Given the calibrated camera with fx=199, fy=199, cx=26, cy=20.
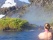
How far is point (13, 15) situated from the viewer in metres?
4.51

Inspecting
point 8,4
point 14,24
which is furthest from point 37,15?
point 8,4

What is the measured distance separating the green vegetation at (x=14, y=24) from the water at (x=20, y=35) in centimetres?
12

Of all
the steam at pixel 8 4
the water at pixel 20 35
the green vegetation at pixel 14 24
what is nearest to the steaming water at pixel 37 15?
the green vegetation at pixel 14 24

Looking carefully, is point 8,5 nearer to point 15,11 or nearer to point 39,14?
Result: point 15,11

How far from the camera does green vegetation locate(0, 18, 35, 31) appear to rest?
447 centimetres

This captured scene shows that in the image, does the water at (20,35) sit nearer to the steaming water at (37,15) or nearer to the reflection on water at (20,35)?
the reflection on water at (20,35)

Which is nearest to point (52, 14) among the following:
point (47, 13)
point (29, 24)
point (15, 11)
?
point (47, 13)

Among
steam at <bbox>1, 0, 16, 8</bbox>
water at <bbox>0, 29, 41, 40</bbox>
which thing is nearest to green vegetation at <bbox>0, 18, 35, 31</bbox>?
water at <bbox>0, 29, 41, 40</bbox>

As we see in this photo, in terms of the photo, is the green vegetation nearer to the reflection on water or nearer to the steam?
the reflection on water

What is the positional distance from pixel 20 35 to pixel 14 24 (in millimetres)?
305

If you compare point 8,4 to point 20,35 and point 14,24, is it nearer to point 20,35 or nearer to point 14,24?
point 14,24

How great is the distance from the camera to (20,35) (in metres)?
4.38

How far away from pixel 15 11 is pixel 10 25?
1.12ft

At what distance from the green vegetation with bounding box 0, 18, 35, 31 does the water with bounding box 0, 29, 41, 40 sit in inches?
4.7
